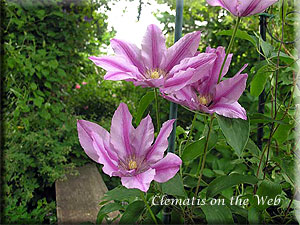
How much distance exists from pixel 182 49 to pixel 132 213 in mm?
278

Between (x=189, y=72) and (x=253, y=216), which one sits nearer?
(x=189, y=72)

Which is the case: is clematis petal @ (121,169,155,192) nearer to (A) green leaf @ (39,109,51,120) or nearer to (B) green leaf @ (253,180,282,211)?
(B) green leaf @ (253,180,282,211)

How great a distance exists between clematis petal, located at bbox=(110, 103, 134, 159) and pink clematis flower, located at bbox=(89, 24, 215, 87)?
0.17 feet

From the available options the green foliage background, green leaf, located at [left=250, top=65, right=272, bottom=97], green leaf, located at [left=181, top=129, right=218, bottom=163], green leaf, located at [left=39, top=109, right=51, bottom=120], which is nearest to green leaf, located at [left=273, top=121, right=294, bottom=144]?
green leaf, located at [left=250, top=65, right=272, bottom=97]

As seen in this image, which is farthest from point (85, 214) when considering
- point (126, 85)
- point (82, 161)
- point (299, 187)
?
point (126, 85)

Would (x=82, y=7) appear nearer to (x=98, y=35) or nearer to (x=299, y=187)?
(x=98, y=35)

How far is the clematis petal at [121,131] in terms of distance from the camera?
19.5 inches

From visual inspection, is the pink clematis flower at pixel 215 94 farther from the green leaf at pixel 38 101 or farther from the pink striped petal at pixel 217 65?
the green leaf at pixel 38 101

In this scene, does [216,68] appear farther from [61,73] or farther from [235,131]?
[61,73]

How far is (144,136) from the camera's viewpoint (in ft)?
1.66

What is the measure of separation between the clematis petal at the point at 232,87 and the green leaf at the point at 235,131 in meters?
0.03

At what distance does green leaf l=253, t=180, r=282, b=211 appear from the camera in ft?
1.79

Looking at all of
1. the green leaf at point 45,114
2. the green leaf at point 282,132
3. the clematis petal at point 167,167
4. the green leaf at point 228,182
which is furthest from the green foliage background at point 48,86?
the clematis petal at point 167,167

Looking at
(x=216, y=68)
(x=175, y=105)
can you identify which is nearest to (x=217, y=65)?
(x=216, y=68)
